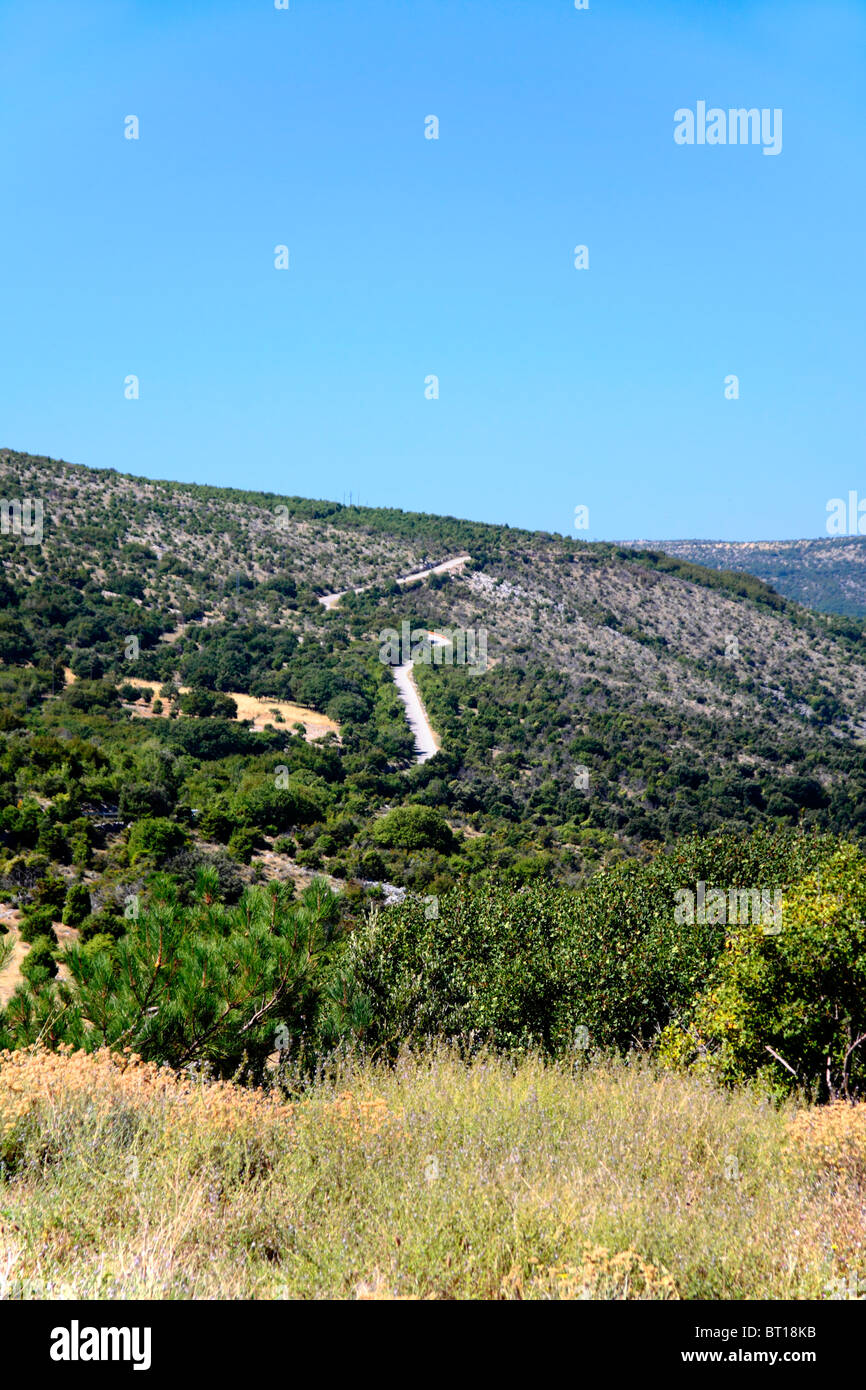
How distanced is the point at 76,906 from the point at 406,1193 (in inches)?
804

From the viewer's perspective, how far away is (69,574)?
205 ft

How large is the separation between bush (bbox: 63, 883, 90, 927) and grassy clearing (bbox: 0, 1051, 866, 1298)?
17.4 metres

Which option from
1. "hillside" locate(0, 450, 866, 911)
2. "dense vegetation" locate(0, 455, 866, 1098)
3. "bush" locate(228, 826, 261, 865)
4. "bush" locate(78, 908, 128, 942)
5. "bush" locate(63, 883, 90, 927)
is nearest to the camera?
"dense vegetation" locate(0, 455, 866, 1098)

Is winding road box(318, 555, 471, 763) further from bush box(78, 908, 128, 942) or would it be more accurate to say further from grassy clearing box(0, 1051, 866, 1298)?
grassy clearing box(0, 1051, 866, 1298)

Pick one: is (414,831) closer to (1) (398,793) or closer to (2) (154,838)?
(1) (398,793)

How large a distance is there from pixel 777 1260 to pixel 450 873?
29.6 m

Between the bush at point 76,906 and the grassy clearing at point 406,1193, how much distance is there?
1744 cm

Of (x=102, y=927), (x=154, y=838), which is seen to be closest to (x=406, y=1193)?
(x=102, y=927)

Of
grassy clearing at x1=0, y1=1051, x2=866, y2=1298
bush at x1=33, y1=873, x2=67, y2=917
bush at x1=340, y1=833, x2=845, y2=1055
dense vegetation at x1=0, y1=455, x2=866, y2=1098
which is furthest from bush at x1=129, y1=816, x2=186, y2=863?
grassy clearing at x1=0, y1=1051, x2=866, y2=1298

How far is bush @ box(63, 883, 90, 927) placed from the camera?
22.5 meters

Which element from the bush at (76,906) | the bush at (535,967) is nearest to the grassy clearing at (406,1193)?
the bush at (535,967)

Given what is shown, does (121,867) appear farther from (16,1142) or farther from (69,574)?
(69,574)
